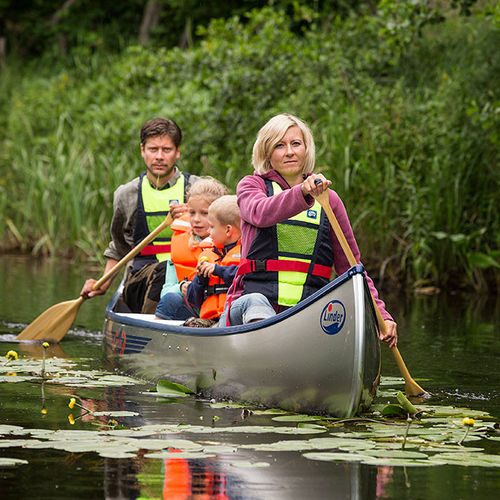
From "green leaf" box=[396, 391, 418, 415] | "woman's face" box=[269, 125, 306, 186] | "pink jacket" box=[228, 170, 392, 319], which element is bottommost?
"green leaf" box=[396, 391, 418, 415]

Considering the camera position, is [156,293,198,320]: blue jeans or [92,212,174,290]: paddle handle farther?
[92,212,174,290]: paddle handle

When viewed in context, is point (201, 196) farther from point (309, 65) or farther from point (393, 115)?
point (309, 65)

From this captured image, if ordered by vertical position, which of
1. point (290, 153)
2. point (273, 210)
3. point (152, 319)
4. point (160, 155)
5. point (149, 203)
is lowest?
point (152, 319)

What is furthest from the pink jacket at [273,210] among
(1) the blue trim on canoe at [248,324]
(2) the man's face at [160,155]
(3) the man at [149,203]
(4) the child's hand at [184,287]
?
(2) the man's face at [160,155]

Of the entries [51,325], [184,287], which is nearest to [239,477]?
[184,287]

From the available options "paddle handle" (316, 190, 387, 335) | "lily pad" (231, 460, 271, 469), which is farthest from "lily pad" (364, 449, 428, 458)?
"paddle handle" (316, 190, 387, 335)

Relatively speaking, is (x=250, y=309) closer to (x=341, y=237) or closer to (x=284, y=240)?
(x=284, y=240)

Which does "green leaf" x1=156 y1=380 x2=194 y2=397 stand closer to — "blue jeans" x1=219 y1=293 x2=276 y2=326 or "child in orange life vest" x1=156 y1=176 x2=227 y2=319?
"blue jeans" x1=219 y1=293 x2=276 y2=326

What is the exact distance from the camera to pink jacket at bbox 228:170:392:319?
423 centimetres

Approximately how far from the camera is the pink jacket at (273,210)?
4.23 meters

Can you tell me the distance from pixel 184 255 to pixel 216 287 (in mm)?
612

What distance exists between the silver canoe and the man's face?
174 cm

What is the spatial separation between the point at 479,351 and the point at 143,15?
15522 millimetres

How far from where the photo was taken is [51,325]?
22.1ft
